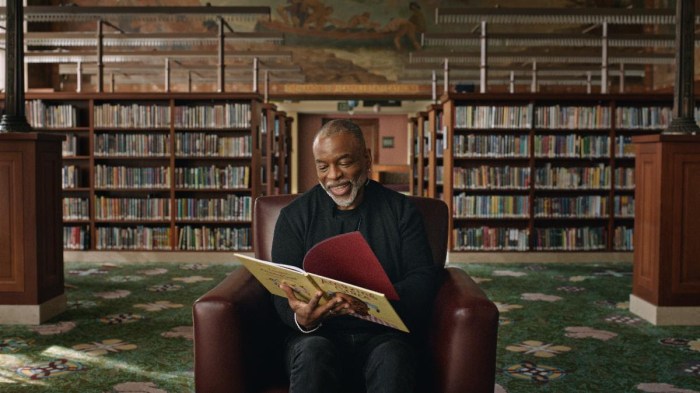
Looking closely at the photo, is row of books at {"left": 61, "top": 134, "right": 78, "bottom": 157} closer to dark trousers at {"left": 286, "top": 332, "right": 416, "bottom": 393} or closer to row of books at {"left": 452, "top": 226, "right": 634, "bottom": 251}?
row of books at {"left": 452, "top": 226, "right": 634, "bottom": 251}

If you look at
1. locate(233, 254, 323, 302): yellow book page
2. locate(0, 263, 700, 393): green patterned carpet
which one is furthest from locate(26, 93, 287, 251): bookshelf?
locate(233, 254, 323, 302): yellow book page

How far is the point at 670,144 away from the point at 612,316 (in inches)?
49.6

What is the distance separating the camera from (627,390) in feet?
10.7

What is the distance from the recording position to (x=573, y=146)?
7.70 m

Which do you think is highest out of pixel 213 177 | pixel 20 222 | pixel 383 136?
pixel 383 136

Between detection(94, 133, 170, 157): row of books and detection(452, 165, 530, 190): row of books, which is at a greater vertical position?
detection(94, 133, 170, 157): row of books

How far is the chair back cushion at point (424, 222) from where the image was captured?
2.72 metres

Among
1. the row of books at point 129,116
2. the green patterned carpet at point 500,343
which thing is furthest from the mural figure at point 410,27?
the green patterned carpet at point 500,343

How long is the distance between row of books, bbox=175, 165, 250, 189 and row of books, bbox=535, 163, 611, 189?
129 inches

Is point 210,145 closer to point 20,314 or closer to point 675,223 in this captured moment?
point 20,314

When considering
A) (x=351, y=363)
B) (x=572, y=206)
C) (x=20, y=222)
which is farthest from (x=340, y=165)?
(x=572, y=206)

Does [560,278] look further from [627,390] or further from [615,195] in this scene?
[627,390]

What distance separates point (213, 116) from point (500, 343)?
471 cm

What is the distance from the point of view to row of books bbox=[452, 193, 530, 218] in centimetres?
774
